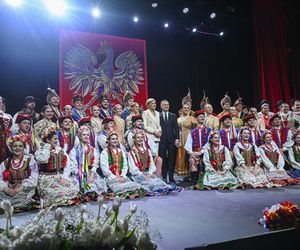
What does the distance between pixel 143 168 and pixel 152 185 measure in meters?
0.46

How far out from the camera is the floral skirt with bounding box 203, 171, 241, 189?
216 inches

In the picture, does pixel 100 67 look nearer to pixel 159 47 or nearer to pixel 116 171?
pixel 159 47

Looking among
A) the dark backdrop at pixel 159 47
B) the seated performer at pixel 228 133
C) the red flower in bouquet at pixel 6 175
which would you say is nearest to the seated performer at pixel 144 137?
the seated performer at pixel 228 133

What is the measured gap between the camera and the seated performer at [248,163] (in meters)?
5.65

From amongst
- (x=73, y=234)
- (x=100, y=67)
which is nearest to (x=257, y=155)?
(x=100, y=67)

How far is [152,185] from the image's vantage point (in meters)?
5.13

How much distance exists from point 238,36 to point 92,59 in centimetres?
464

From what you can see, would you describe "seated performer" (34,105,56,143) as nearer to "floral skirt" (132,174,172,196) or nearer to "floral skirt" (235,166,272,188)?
"floral skirt" (132,174,172,196)

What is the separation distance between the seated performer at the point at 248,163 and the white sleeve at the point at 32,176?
3312 millimetres

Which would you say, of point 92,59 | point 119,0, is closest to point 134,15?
point 119,0

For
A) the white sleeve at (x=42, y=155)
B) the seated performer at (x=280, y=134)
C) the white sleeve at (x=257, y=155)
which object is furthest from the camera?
the seated performer at (x=280, y=134)

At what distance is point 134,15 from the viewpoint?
8.34m

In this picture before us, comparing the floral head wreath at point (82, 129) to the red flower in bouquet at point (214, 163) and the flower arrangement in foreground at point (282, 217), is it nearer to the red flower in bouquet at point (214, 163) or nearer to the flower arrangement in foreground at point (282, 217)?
the red flower in bouquet at point (214, 163)

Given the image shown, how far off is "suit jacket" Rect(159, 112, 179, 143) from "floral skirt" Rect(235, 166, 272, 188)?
53.1 inches
